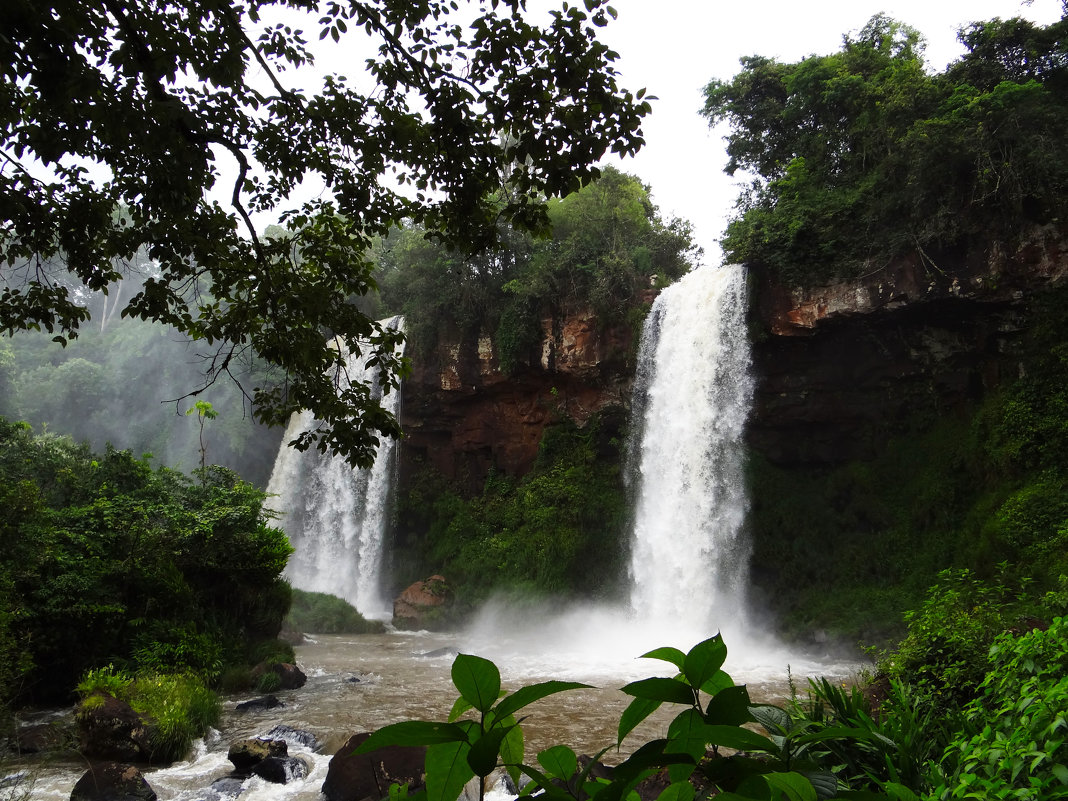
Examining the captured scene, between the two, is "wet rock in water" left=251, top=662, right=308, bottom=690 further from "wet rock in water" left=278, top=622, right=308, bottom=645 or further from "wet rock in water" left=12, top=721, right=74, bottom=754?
"wet rock in water" left=278, top=622, right=308, bottom=645

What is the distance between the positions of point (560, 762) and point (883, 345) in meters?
17.1

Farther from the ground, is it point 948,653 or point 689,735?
point 689,735

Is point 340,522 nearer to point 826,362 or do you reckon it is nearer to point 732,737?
point 826,362

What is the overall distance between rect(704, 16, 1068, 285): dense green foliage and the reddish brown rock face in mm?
4676

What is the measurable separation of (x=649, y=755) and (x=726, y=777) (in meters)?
0.10

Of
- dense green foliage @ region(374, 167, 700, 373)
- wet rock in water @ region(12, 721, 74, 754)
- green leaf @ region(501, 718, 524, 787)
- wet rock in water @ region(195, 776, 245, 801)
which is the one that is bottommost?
wet rock in water @ region(195, 776, 245, 801)

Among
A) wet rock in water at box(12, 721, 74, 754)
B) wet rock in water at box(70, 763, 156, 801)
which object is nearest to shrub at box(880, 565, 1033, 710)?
wet rock in water at box(70, 763, 156, 801)

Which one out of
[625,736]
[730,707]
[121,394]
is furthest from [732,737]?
[121,394]

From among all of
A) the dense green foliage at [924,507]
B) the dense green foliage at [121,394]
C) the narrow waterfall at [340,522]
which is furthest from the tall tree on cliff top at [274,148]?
the dense green foliage at [121,394]

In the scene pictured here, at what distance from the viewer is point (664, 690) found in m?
0.83

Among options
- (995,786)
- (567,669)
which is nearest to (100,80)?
(995,786)

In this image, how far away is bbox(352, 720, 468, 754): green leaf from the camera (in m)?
0.69

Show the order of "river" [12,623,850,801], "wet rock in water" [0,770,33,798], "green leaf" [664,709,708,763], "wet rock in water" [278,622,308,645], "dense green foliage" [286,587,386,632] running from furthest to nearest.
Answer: "dense green foliage" [286,587,386,632] → "wet rock in water" [278,622,308,645] → "river" [12,623,850,801] → "wet rock in water" [0,770,33,798] → "green leaf" [664,709,708,763]

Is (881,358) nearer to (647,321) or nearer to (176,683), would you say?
(647,321)
